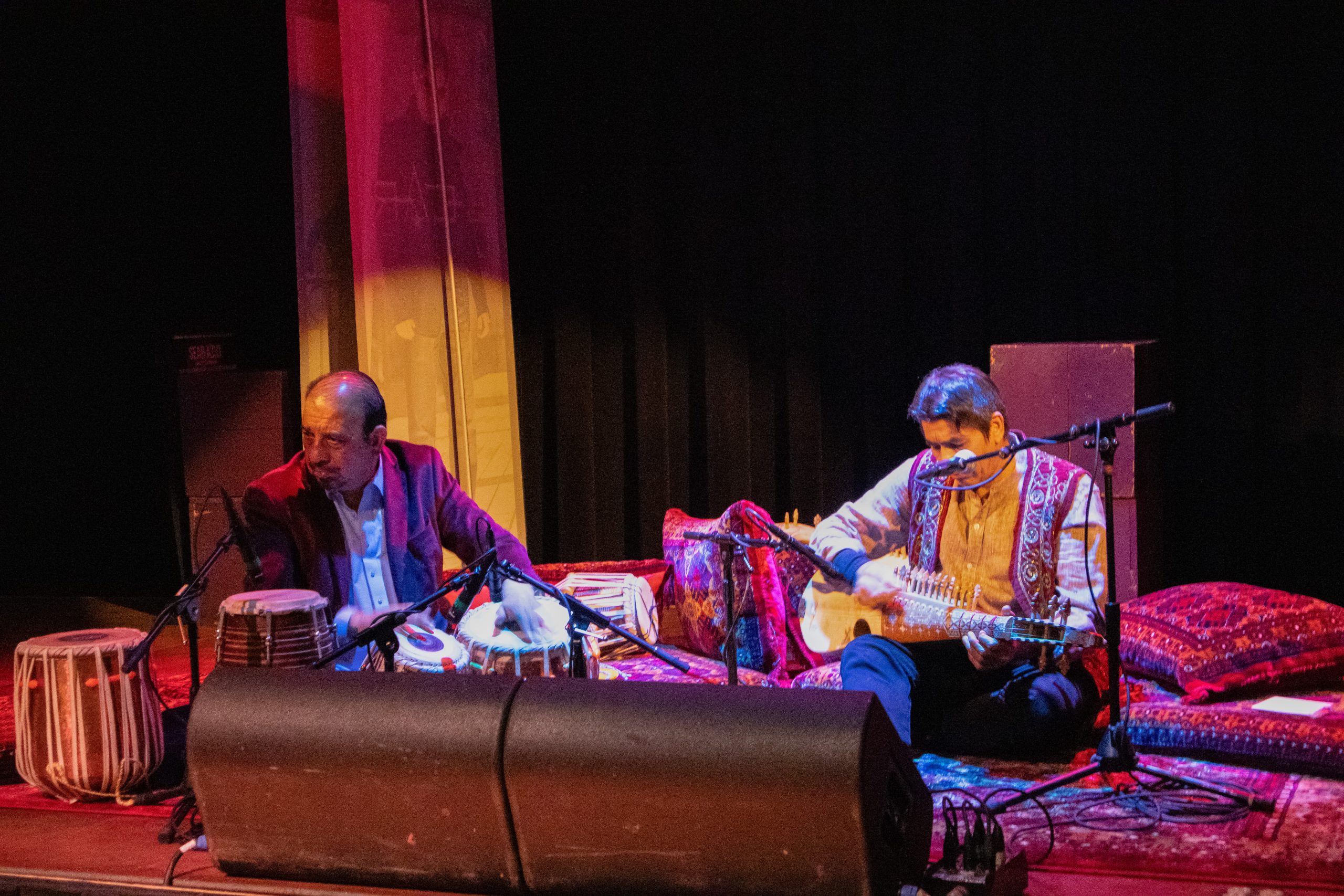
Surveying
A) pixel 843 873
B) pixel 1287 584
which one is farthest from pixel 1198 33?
pixel 843 873

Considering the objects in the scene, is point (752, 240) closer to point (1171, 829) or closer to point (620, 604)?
point (620, 604)

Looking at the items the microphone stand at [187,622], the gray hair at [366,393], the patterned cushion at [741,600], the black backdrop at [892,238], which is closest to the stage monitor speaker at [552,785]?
the microphone stand at [187,622]

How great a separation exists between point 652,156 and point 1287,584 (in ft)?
10.5

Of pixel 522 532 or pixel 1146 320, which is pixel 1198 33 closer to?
pixel 1146 320

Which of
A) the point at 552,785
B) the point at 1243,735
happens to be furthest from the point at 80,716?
the point at 1243,735

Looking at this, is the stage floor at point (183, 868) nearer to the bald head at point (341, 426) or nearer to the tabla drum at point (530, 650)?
the tabla drum at point (530, 650)

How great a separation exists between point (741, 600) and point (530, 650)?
124 cm

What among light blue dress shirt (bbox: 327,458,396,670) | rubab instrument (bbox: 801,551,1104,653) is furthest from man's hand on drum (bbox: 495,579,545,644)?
rubab instrument (bbox: 801,551,1104,653)

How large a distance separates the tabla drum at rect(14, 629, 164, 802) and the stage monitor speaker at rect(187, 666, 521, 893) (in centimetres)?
125

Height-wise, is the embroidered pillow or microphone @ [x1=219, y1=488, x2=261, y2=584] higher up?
microphone @ [x1=219, y1=488, x2=261, y2=584]

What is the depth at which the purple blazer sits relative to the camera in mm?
4184

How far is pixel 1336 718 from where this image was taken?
4.09m

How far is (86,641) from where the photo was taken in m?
4.08

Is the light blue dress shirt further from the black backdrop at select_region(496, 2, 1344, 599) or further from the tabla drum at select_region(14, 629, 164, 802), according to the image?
the black backdrop at select_region(496, 2, 1344, 599)
